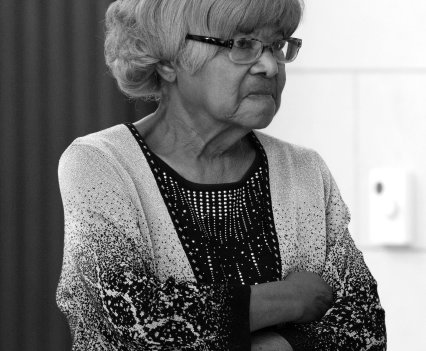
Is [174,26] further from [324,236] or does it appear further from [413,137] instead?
[413,137]

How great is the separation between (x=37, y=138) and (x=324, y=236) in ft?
4.35

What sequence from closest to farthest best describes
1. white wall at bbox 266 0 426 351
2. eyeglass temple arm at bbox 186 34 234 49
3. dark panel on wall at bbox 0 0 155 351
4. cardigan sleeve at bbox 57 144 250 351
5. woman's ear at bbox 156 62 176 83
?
cardigan sleeve at bbox 57 144 250 351 < eyeglass temple arm at bbox 186 34 234 49 < woman's ear at bbox 156 62 176 83 < dark panel on wall at bbox 0 0 155 351 < white wall at bbox 266 0 426 351

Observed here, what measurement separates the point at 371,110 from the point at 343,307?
1382 mm

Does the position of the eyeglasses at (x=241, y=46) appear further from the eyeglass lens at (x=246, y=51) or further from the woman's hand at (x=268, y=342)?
the woman's hand at (x=268, y=342)

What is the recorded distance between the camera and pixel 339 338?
207 centimetres

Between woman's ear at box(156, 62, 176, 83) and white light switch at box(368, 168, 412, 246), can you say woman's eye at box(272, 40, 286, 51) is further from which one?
white light switch at box(368, 168, 412, 246)

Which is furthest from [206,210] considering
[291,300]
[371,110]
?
[371,110]

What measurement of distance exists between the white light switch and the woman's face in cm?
129

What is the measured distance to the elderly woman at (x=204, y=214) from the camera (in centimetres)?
197

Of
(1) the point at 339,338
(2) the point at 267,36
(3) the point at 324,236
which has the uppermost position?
(2) the point at 267,36

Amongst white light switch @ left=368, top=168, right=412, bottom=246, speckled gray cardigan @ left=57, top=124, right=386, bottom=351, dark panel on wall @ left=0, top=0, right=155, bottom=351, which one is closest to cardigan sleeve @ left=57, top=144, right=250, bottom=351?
speckled gray cardigan @ left=57, top=124, right=386, bottom=351

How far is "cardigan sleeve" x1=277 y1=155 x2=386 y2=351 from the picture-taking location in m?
2.06

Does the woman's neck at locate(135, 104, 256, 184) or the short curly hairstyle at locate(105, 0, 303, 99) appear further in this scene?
the woman's neck at locate(135, 104, 256, 184)

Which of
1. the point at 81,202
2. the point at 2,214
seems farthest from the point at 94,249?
the point at 2,214
